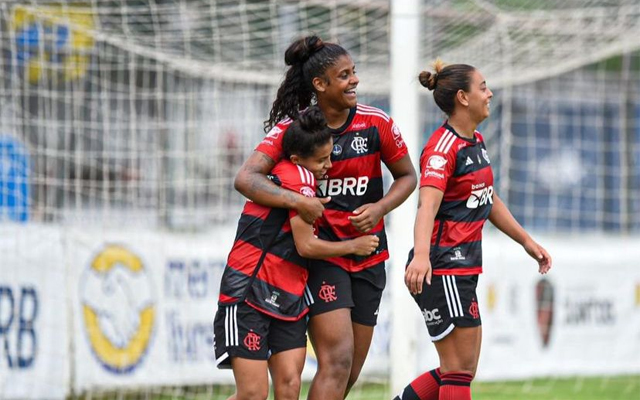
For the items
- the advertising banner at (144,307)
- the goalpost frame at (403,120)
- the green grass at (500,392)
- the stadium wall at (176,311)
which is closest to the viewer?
the goalpost frame at (403,120)

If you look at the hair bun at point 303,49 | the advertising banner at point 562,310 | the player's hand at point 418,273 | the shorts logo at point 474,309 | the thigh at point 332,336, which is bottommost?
the advertising banner at point 562,310

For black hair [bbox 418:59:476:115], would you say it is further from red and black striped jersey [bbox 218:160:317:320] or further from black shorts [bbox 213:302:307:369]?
black shorts [bbox 213:302:307:369]

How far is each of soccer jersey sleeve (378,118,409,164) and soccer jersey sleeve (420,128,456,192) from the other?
0.13 meters

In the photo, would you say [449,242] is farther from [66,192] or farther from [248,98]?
[248,98]

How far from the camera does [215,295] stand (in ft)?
33.9

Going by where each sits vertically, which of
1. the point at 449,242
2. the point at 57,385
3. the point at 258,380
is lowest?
the point at 57,385

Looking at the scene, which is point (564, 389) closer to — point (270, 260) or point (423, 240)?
point (423, 240)

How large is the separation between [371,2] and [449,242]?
4620 mm

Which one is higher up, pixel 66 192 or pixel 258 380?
pixel 66 192

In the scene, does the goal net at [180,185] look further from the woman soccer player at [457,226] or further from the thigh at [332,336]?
the thigh at [332,336]

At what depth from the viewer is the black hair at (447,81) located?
585cm

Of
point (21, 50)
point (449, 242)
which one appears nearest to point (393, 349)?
point (449, 242)

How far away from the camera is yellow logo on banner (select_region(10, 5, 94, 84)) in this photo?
906 centimetres

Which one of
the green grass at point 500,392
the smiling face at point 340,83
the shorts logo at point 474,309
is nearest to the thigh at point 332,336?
the shorts logo at point 474,309
